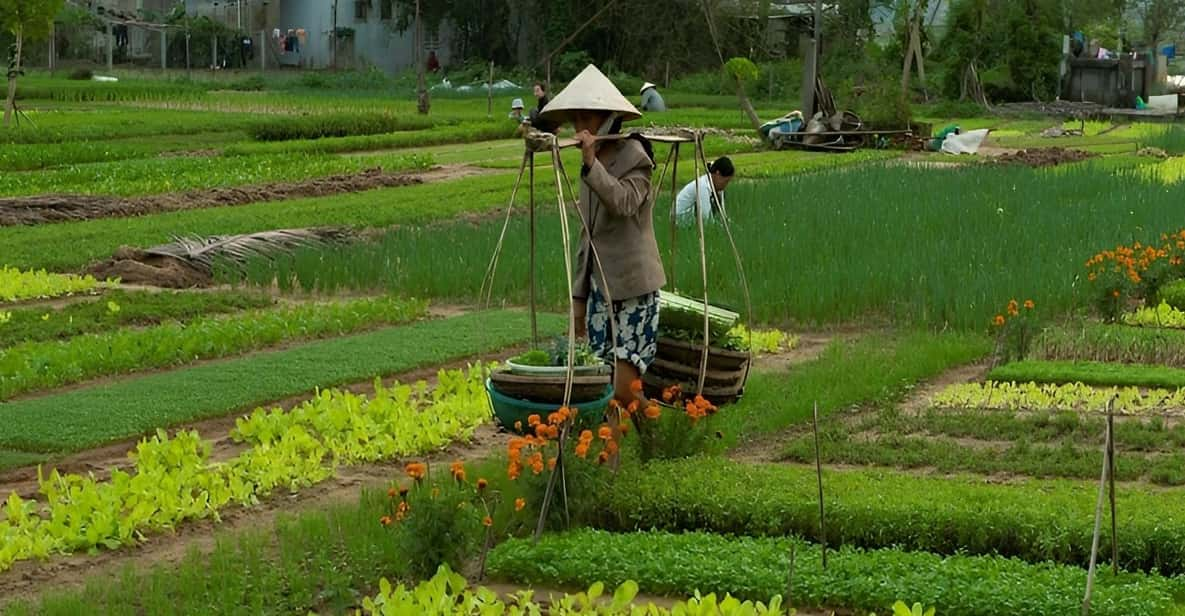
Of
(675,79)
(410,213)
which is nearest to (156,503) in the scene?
(410,213)

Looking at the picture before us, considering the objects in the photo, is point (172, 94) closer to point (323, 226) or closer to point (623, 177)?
point (323, 226)

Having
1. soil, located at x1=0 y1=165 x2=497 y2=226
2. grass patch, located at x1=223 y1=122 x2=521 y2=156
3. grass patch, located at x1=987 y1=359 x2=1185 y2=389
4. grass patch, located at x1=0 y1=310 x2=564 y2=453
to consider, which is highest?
grass patch, located at x1=223 y1=122 x2=521 y2=156

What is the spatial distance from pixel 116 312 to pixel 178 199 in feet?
27.0

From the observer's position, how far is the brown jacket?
24.9 feet

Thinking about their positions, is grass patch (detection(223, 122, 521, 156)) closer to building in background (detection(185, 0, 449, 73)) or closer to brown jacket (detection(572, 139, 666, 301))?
brown jacket (detection(572, 139, 666, 301))

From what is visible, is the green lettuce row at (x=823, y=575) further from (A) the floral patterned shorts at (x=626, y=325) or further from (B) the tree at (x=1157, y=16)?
(B) the tree at (x=1157, y=16)

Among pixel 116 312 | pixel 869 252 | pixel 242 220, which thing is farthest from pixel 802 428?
pixel 242 220

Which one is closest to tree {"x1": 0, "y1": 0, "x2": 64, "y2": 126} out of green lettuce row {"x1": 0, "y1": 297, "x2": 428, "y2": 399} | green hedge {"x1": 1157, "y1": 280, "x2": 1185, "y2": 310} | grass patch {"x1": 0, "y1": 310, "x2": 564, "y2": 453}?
green lettuce row {"x1": 0, "y1": 297, "x2": 428, "y2": 399}

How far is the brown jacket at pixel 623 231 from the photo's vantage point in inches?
299

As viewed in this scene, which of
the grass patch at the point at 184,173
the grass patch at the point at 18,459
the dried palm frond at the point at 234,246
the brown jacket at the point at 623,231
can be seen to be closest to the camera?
the brown jacket at the point at 623,231

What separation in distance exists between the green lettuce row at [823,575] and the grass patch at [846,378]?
86.4 inches

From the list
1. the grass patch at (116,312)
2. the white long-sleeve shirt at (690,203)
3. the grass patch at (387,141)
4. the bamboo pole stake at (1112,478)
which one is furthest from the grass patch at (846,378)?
the grass patch at (387,141)

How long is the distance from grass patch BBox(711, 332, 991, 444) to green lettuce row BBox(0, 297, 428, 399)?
130 inches

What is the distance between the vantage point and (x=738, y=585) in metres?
6.20
